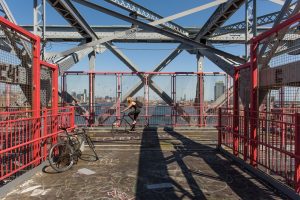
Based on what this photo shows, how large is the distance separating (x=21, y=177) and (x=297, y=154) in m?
5.55

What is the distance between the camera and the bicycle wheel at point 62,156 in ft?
23.0

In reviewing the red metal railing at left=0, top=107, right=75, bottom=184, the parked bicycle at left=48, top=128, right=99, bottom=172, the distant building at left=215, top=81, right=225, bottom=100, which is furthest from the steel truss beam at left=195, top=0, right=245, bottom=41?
the red metal railing at left=0, top=107, right=75, bottom=184

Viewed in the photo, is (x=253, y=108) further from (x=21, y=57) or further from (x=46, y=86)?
(x=21, y=57)

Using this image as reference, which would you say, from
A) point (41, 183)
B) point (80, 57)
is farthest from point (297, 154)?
point (80, 57)

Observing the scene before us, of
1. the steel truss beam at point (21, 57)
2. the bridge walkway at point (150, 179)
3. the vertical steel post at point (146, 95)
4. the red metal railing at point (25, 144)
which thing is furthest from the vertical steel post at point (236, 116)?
the vertical steel post at point (146, 95)

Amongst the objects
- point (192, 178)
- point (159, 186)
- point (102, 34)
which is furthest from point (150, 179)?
point (102, 34)

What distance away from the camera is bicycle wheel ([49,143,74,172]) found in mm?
7014

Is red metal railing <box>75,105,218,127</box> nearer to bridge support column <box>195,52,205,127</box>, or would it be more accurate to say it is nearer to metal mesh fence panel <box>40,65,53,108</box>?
bridge support column <box>195,52,205,127</box>

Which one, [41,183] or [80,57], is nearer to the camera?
[41,183]

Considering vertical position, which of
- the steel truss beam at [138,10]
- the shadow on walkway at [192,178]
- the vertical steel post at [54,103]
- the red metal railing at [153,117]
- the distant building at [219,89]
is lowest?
the shadow on walkway at [192,178]

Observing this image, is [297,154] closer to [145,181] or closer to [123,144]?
[145,181]

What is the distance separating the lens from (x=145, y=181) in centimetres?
611

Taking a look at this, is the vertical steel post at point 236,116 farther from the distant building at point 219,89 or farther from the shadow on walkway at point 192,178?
the distant building at point 219,89

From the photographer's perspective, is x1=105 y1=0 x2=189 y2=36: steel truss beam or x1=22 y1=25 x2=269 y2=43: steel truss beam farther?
x1=22 y1=25 x2=269 y2=43: steel truss beam
